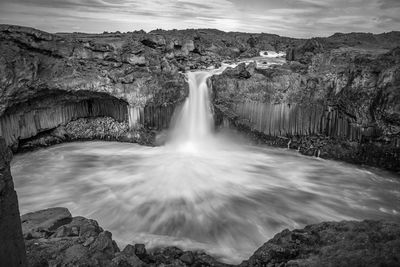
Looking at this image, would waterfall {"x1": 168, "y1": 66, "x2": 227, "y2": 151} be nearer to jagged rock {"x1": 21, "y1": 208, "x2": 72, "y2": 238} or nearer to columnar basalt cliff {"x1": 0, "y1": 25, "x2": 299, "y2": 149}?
columnar basalt cliff {"x1": 0, "y1": 25, "x2": 299, "y2": 149}

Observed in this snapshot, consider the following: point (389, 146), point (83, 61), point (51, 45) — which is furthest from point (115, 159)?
point (389, 146)

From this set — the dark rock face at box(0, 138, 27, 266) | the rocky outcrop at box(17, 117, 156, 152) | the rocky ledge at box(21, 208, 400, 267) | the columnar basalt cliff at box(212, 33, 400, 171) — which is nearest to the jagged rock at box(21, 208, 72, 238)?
the rocky ledge at box(21, 208, 400, 267)

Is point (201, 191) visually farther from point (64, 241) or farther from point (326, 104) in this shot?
point (326, 104)

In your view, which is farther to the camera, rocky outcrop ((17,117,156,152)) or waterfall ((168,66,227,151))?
waterfall ((168,66,227,151))

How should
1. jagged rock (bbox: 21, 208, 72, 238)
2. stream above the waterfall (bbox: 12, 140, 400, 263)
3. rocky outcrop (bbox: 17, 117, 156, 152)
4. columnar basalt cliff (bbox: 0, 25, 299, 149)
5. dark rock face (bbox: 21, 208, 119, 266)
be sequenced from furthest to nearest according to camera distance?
rocky outcrop (bbox: 17, 117, 156, 152) < columnar basalt cliff (bbox: 0, 25, 299, 149) < stream above the waterfall (bbox: 12, 140, 400, 263) < jagged rock (bbox: 21, 208, 72, 238) < dark rock face (bbox: 21, 208, 119, 266)

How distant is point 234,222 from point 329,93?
8004mm

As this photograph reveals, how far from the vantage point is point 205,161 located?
494 inches

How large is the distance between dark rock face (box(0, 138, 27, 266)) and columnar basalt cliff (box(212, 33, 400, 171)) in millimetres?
12014

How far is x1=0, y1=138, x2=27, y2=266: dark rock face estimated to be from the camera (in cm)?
289

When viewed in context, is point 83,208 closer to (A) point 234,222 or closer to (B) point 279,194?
(A) point 234,222

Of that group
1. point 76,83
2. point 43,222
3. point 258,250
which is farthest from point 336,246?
point 76,83

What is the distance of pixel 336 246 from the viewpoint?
4.15 metres

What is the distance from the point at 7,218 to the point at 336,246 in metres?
3.98

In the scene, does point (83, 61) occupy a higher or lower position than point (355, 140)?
higher
